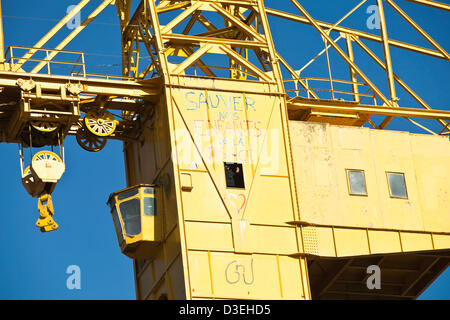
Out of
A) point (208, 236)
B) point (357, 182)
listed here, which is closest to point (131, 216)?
point (208, 236)

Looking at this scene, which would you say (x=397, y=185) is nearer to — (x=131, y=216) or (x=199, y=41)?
(x=199, y=41)

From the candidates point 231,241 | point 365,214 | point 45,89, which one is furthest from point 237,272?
point 45,89

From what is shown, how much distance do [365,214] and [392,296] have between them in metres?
6.44

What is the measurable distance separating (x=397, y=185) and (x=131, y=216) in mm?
11413

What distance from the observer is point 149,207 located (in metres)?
43.3

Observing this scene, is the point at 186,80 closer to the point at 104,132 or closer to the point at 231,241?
Result: the point at 104,132

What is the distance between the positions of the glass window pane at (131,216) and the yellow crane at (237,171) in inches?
1.9

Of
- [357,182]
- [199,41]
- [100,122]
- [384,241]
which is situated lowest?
[384,241]

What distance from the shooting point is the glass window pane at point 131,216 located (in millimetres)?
43188

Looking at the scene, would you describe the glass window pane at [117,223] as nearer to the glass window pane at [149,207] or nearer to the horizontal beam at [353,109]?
the glass window pane at [149,207]

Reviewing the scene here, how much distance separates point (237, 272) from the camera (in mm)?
41375

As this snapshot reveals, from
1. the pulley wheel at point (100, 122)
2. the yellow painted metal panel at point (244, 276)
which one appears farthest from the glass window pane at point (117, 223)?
the yellow painted metal panel at point (244, 276)

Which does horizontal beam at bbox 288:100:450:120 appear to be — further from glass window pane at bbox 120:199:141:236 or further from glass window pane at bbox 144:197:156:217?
glass window pane at bbox 120:199:141:236

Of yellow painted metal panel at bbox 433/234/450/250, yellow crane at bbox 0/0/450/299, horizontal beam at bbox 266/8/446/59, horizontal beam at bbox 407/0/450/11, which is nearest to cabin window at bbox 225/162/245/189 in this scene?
yellow crane at bbox 0/0/450/299
